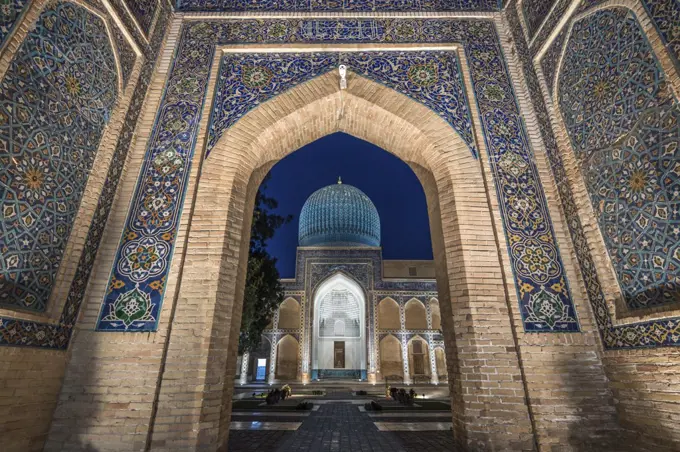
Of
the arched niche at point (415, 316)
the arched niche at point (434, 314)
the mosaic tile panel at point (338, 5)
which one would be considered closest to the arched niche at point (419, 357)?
the arched niche at point (415, 316)

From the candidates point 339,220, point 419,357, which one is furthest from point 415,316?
point 339,220

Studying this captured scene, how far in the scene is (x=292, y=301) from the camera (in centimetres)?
1706

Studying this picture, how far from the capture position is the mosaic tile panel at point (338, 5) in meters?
4.75

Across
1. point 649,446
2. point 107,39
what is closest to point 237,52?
point 107,39

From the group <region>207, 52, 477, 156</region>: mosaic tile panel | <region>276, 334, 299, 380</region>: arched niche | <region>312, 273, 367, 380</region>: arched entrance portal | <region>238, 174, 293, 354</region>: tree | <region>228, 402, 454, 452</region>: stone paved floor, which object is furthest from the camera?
<region>312, 273, 367, 380</region>: arched entrance portal

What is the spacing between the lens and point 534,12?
408 centimetres

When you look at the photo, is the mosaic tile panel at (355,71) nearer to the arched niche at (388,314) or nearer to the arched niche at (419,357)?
the arched niche at (388,314)

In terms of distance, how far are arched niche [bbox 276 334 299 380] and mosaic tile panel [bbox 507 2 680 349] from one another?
48.6 feet

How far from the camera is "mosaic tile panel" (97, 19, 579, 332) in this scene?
3.10 m

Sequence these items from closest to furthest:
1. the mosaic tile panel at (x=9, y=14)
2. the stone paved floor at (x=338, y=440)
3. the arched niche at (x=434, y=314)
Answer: the mosaic tile panel at (x=9, y=14), the stone paved floor at (x=338, y=440), the arched niche at (x=434, y=314)

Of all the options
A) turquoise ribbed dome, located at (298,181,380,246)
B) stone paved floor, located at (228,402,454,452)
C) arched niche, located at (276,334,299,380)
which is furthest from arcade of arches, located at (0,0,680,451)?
arched niche, located at (276,334,299,380)

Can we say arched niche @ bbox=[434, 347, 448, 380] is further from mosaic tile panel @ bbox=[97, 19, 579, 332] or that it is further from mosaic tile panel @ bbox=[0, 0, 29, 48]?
mosaic tile panel @ bbox=[0, 0, 29, 48]

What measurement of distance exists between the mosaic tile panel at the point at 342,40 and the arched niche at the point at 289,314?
44.5ft

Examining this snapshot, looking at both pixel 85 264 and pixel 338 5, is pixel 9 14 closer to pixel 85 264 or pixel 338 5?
pixel 85 264
